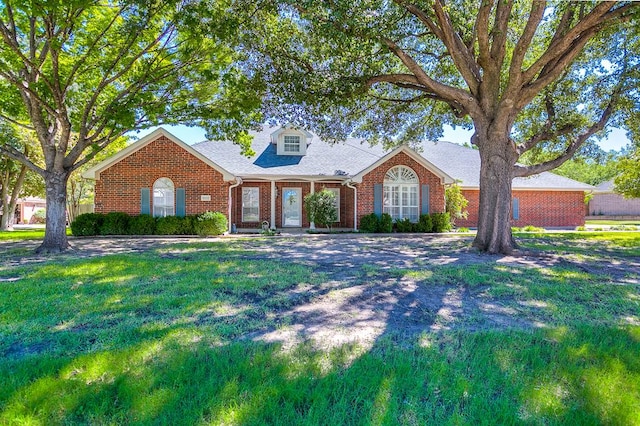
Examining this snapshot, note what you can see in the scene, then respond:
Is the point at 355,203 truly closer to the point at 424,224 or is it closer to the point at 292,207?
the point at 292,207

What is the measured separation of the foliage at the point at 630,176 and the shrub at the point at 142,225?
2260 centimetres

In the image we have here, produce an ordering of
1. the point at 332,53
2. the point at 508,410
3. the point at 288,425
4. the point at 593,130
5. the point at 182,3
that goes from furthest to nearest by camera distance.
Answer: the point at 593,130 < the point at 332,53 < the point at 182,3 < the point at 508,410 < the point at 288,425

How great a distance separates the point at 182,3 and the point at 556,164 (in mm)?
12400

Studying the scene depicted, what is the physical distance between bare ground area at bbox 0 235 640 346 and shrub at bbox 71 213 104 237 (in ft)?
14.3

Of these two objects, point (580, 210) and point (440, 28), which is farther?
point (580, 210)

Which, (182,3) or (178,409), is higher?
(182,3)

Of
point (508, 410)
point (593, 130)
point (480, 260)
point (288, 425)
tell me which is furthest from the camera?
point (593, 130)

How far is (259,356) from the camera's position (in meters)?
3.08

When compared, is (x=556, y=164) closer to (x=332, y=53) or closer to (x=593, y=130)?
(x=593, y=130)

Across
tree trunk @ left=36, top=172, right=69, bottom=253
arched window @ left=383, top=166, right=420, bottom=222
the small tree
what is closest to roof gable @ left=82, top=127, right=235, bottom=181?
the small tree

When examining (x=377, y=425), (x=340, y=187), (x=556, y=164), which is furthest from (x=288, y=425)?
(x=340, y=187)

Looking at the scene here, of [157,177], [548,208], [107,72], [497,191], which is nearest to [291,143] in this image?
[157,177]

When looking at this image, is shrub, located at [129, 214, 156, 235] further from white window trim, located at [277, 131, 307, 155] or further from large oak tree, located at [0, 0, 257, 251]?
white window trim, located at [277, 131, 307, 155]

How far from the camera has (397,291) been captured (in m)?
5.62
